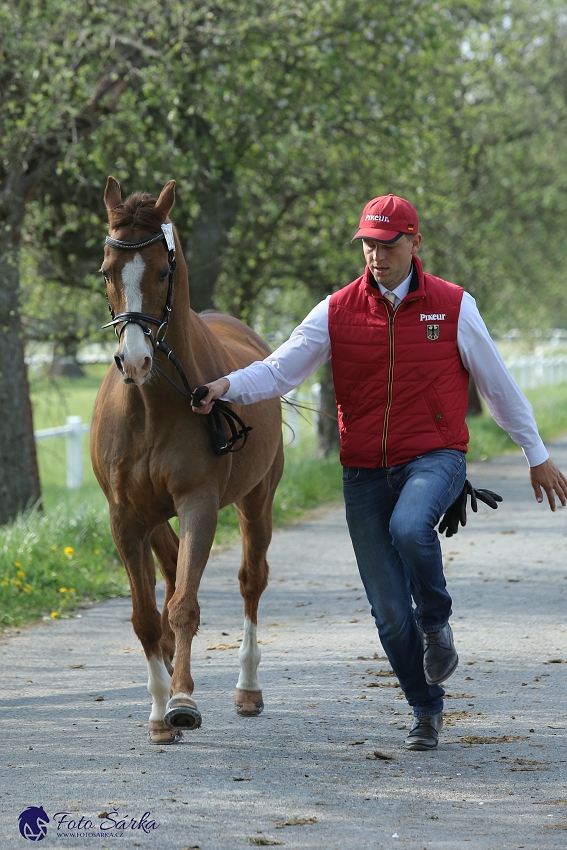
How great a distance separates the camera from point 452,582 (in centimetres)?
897

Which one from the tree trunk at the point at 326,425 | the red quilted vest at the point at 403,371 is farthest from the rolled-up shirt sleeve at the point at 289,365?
the tree trunk at the point at 326,425

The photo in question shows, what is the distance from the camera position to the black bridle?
4.63 metres

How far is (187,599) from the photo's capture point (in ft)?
15.9

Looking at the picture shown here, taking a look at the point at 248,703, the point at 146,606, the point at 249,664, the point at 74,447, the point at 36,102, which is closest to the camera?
the point at 146,606

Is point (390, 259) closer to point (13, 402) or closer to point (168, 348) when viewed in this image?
point (168, 348)

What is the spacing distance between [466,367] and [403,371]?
0.33m

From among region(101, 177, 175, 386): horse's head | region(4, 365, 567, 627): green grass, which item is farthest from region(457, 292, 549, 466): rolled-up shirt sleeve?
region(4, 365, 567, 627): green grass

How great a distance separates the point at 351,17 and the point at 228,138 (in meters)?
1.89

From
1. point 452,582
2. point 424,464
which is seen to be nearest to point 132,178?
point 452,582

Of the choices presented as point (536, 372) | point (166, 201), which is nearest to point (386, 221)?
point (166, 201)

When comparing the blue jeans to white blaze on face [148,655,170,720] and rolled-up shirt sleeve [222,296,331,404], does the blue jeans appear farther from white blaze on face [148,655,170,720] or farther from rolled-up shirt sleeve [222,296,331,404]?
white blaze on face [148,655,170,720]

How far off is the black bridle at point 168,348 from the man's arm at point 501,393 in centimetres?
116

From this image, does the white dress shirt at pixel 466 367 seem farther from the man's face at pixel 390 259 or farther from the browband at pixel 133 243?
the browband at pixel 133 243

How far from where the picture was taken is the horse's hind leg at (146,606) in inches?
204
